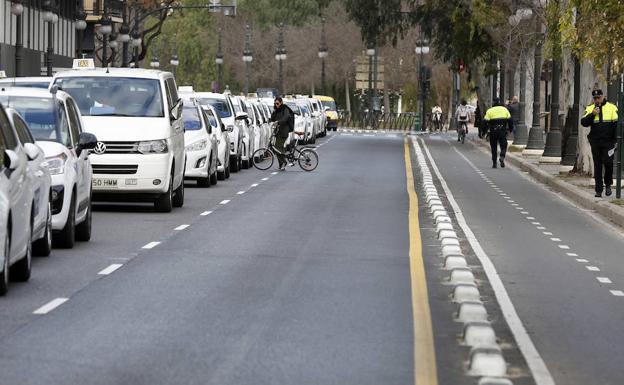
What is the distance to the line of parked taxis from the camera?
1467 cm

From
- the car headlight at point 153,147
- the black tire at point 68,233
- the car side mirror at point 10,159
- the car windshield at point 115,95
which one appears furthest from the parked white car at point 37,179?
the car windshield at point 115,95

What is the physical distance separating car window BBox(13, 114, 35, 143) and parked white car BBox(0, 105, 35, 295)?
685mm

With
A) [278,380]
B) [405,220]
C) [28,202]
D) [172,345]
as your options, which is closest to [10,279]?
[28,202]

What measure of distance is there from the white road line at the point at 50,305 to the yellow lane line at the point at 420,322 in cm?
276

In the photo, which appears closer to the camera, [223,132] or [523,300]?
[523,300]

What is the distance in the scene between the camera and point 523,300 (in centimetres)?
1442

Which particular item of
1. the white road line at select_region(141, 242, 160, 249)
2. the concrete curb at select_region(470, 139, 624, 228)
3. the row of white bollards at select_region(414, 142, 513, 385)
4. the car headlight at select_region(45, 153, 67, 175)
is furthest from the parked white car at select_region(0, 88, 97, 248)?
the concrete curb at select_region(470, 139, 624, 228)

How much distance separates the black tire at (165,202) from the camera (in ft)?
81.6

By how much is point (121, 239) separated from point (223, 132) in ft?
56.2

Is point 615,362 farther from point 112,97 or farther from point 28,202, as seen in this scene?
point 112,97

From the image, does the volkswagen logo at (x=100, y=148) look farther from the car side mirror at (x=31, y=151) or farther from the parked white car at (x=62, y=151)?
the car side mirror at (x=31, y=151)

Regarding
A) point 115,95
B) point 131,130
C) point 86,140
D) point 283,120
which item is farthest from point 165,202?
point 283,120

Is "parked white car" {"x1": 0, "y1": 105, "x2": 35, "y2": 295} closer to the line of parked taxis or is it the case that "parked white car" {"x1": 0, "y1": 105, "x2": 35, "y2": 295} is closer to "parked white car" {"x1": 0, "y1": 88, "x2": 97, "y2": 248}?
the line of parked taxis

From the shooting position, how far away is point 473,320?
39.9 ft
